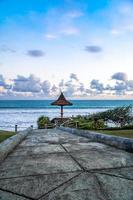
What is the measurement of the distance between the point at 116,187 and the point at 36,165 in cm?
140

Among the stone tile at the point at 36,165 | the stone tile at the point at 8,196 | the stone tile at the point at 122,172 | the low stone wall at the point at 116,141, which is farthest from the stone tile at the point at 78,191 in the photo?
the low stone wall at the point at 116,141

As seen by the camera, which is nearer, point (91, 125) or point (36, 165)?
point (36, 165)

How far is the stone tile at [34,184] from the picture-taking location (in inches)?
93.0

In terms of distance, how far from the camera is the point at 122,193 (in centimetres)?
229

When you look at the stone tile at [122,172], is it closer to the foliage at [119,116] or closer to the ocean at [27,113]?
the ocean at [27,113]

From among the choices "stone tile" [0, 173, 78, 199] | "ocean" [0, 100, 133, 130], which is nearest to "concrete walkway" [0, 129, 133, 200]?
"stone tile" [0, 173, 78, 199]

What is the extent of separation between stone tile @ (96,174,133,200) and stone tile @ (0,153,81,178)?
1.85ft

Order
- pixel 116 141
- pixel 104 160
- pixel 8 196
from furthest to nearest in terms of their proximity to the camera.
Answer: pixel 116 141
pixel 104 160
pixel 8 196

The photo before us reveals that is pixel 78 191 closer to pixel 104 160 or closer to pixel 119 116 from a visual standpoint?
pixel 104 160

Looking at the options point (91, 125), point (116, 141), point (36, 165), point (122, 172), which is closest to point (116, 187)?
point (122, 172)

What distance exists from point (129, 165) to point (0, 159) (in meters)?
2.03

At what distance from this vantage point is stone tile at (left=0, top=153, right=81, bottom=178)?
10.0 feet

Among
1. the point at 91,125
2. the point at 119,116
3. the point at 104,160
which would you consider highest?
the point at 104,160

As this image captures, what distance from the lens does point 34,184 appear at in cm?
258
